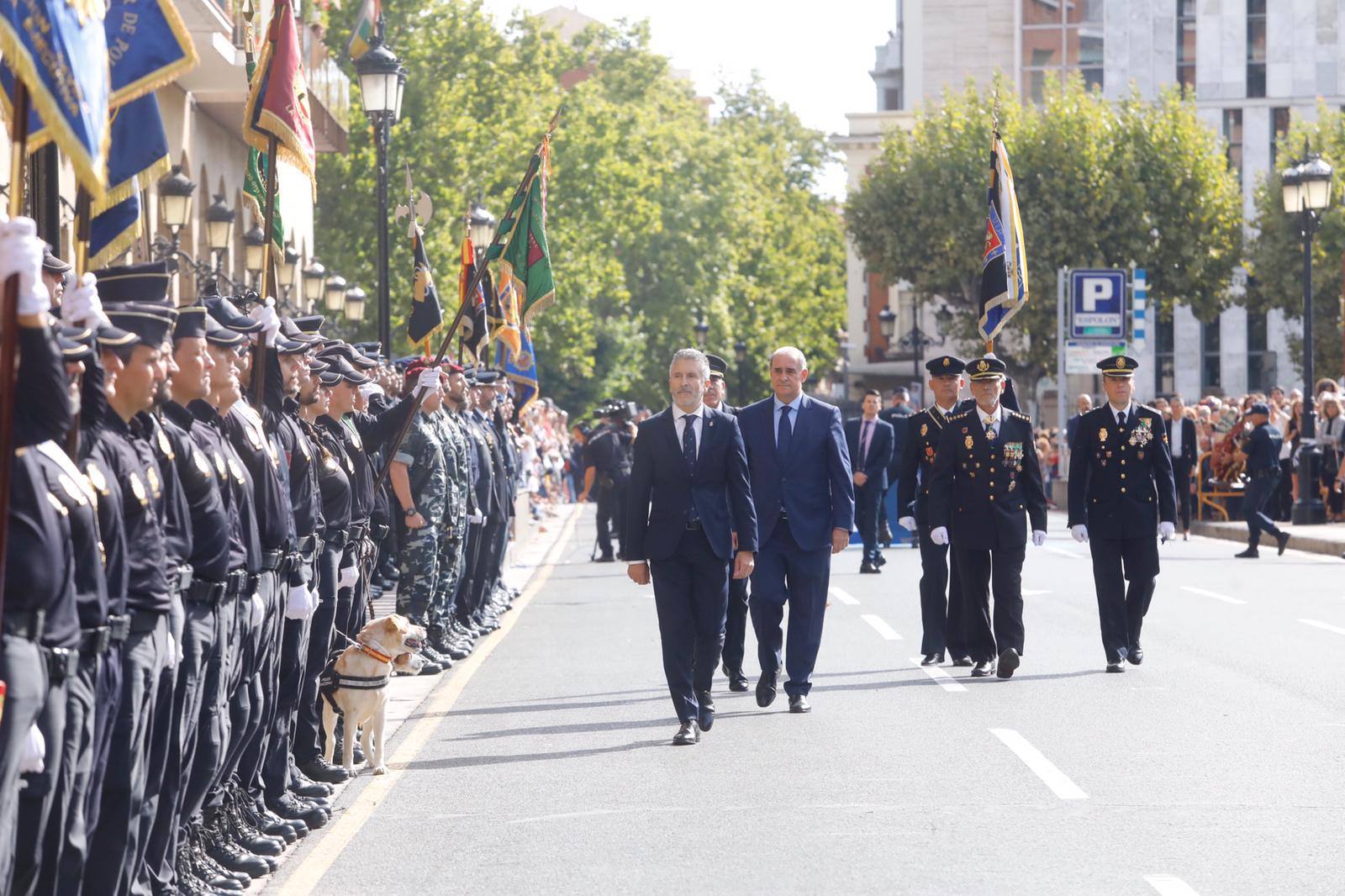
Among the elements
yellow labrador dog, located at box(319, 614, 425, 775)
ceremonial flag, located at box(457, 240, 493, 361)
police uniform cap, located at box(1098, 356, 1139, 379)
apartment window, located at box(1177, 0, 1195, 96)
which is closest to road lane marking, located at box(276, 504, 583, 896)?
yellow labrador dog, located at box(319, 614, 425, 775)

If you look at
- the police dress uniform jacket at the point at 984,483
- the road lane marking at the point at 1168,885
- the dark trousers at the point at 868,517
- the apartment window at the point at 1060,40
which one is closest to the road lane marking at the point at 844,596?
the dark trousers at the point at 868,517

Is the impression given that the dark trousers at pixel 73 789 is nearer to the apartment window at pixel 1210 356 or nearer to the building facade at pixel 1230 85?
the building facade at pixel 1230 85

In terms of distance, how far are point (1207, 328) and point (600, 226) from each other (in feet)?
83.5

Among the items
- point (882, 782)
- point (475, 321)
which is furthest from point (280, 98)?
point (475, 321)

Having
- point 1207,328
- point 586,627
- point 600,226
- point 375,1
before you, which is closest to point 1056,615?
point 586,627

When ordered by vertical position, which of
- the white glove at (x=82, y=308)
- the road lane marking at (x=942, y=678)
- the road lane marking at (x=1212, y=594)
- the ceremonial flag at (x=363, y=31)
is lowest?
the road lane marking at (x=1212, y=594)

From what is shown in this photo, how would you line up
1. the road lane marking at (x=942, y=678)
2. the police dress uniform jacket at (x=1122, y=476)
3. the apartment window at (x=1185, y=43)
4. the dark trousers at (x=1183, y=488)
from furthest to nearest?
1. the apartment window at (x=1185, y=43)
2. the dark trousers at (x=1183, y=488)
3. the police dress uniform jacket at (x=1122, y=476)
4. the road lane marking at (x=942, y=678)

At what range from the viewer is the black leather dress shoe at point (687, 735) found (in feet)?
36.7

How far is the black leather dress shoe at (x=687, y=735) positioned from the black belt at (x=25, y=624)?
19.4 feet

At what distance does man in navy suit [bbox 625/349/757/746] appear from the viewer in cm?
1166

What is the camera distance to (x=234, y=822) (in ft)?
27.2

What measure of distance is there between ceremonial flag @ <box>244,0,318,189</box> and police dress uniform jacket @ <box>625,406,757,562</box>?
7.77 ft

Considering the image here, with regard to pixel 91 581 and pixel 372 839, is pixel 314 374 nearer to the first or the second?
pixel 372 839

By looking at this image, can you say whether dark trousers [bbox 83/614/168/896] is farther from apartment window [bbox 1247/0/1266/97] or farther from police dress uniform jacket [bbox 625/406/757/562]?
apartment window [bbox 1247/0/1266/97]
